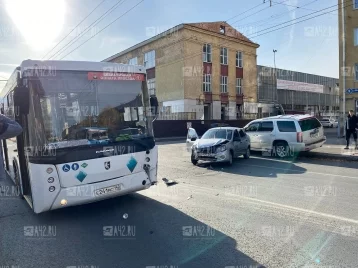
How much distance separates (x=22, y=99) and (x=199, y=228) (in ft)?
12.7

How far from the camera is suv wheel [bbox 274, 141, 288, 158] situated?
43.2 ft

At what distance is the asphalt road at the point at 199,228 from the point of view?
12.9 ft

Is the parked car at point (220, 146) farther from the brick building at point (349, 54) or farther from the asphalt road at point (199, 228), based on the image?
the brick building at point (349, 54)

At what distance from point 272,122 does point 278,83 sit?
120ft

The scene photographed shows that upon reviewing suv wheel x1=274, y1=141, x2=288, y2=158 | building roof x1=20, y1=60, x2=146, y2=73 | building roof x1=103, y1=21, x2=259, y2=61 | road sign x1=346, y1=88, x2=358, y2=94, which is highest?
building roof x1=103, y1=21, x2=259, y2=61

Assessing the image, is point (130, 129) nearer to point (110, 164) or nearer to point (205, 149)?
point (110, 164)

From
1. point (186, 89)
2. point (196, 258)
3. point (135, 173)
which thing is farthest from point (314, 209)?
point (186, 89)

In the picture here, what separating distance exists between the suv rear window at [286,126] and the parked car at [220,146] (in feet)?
5.53

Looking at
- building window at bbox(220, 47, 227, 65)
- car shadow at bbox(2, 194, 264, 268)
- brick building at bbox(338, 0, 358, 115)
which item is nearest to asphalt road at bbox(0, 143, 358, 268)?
car shadow at bbox(2, 194, 264, 268)

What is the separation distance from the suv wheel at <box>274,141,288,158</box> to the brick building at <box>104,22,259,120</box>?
20669 millimetres

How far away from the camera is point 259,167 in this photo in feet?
36.3

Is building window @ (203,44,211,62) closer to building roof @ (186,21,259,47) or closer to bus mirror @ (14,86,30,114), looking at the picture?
building roof @ (186,21,259,47)

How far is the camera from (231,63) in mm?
39781

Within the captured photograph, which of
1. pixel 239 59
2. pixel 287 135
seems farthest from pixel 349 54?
pixel 239 59
